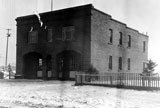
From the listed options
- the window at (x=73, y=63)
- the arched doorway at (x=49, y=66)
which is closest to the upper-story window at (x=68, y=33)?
the window at (x=73, y=63)

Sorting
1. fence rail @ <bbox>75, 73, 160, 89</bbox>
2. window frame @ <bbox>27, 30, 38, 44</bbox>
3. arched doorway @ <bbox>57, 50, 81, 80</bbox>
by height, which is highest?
window frame @ <bbox>27, 30, 38, 44</bbox>

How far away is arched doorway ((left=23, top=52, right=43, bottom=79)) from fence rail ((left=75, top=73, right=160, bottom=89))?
1148cm

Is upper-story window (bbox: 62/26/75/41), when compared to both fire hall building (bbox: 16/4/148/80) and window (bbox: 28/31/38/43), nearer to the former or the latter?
fire hall building (bbox: 16/4/148/80)

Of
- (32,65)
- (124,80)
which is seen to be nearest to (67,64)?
(32,65)

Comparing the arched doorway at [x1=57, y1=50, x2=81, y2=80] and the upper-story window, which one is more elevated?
the upper-story window

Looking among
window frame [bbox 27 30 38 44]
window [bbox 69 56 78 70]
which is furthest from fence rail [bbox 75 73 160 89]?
window frame [bbox 27 30 38 44]

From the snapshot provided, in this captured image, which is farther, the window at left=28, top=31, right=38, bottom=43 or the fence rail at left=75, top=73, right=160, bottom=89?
the window at left=28, top=31, right=38, bottom=43

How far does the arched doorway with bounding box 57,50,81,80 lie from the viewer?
26205mm

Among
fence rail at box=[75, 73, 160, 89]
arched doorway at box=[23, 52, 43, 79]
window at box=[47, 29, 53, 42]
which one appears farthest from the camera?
arched doorway at box=[23, 52, 43, 79]

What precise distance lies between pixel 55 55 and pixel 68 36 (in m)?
2.72

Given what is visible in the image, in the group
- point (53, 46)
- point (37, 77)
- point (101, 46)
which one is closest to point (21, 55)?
point (37, 77)

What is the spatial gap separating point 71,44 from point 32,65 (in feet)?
25.1

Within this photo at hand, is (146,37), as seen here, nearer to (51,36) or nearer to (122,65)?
(122,65)

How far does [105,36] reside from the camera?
88.0ft
